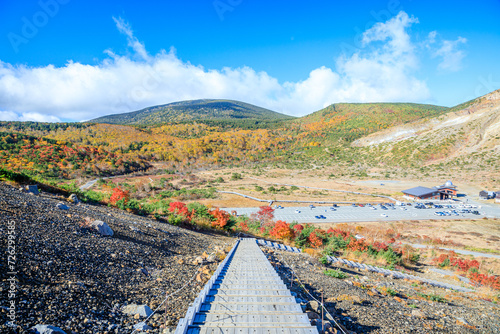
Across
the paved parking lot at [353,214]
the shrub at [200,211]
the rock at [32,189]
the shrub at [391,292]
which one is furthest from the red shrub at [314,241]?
the rock at [32,189]

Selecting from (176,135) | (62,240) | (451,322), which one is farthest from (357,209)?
(176,135)

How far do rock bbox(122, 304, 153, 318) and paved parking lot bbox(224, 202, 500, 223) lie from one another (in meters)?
26.5

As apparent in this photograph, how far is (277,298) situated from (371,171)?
82423 millimetres

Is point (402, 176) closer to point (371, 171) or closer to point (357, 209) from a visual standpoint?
point (371, 171)

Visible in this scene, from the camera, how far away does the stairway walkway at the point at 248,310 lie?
3641mm

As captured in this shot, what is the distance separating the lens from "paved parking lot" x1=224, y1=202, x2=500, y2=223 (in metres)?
31.0

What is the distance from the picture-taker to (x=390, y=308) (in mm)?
6676

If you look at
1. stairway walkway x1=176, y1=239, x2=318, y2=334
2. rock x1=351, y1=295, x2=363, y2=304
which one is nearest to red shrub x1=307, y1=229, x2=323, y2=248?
rock x1=351, y1=295, x2=363, y2=304

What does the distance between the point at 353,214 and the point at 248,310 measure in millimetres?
33195

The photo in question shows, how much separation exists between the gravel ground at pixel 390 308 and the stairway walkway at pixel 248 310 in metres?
1.09

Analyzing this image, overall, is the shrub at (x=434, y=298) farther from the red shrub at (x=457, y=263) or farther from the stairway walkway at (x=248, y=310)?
the red shrub at (x=457, y=263)

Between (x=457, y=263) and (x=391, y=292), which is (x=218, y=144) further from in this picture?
(x=391, y=292)

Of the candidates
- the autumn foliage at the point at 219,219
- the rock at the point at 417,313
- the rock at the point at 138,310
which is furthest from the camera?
the autumn foliage at the point at 219,219

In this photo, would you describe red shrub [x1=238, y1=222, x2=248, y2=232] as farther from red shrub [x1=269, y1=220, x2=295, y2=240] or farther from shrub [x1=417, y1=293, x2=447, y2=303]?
shrub [x1=417, y1=293, x2=447, y2=303]
